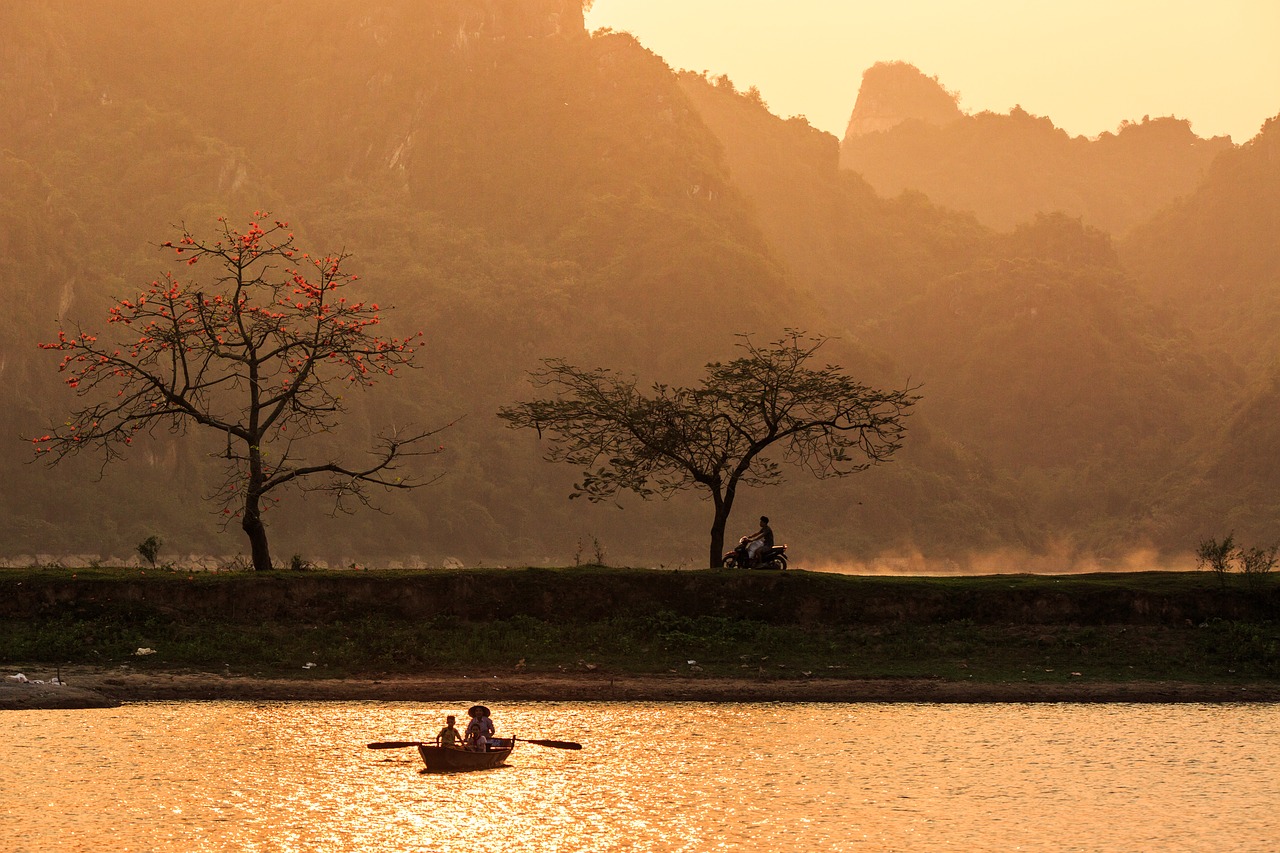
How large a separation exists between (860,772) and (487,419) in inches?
6412

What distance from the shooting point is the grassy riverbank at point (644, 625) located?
39312mm

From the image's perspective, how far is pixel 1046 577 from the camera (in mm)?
46875

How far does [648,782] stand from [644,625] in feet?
51.0

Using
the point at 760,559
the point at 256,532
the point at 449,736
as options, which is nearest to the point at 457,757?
the point at 449,736

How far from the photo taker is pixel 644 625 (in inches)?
1652

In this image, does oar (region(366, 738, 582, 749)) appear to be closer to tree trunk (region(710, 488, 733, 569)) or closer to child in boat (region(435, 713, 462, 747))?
child in boat (region(435, 713, 462, 747))

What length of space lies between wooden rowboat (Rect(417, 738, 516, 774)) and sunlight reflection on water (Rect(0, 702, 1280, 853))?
225mm

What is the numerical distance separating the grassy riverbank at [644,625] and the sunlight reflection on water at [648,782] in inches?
171

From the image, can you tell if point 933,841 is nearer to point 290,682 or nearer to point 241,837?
point 241,837

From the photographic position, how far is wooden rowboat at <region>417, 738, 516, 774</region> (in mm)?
27094

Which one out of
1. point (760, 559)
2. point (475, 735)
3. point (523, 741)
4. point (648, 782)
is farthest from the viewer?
point (760, 559)

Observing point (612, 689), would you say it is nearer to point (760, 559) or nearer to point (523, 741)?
point (523, 741)

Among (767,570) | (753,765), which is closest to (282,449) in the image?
(767,570)

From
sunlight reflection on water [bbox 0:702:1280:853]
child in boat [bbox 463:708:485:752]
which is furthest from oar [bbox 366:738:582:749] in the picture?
child in boat [bbox 463:708:485:752]
